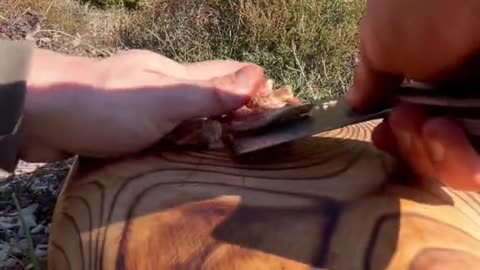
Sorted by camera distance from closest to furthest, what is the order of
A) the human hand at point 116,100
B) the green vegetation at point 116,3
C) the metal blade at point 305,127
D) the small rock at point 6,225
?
the metal blade at point 305,127 < the human hand at point 116,100 < the small rock at point 6,225 < the green vegetation at point 116,3

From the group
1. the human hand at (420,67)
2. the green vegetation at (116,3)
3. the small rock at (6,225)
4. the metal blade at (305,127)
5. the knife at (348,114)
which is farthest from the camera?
the green vegetation at (116,3)

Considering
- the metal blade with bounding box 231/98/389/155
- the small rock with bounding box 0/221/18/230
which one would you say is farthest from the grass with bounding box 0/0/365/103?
the metal blade with bounding box 231/98/389/155

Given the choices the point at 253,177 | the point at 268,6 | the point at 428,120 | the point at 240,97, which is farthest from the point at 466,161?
the point at 268,6

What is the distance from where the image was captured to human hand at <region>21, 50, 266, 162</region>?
3.64 feet

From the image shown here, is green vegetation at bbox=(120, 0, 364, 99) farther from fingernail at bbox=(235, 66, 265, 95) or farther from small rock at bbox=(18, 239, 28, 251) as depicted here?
fingernail at bbox=(235, 66, 265, 95)

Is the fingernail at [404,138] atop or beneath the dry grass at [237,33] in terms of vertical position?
atop

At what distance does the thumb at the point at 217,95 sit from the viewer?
3.65 feet

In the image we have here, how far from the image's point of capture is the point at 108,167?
3.57 feet

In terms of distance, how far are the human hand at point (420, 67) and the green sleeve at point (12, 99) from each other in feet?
1.45

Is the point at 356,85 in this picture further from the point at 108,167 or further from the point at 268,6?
the point at 268,6

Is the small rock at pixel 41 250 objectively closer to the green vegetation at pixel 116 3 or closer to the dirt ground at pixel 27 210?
the dirt ground at pixel 27 210

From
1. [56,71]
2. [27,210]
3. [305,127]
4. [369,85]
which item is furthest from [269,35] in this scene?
[369,85]

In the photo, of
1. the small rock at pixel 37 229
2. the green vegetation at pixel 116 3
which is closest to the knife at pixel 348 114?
the small rock at pixel 37 229

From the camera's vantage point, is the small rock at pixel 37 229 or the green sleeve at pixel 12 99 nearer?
the green sleeve at pixel 12 99
